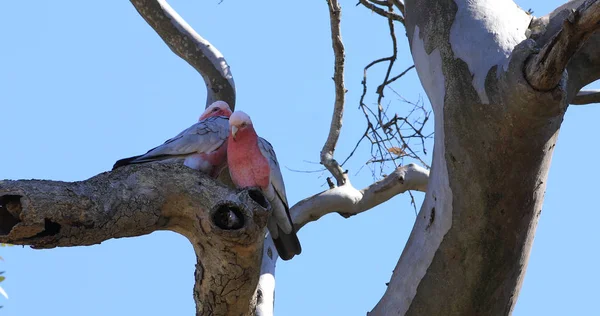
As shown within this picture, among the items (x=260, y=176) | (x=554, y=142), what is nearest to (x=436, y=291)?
(x=554, y=142)

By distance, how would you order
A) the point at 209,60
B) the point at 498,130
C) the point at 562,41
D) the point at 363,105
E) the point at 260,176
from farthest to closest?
the point at 363,105
the point at 209,60
the point at 260,176
the point at 498,130
the point at 562,41

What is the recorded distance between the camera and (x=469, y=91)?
10.1 feet

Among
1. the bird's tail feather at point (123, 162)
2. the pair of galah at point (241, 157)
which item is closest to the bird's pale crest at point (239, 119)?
the pair of galah at point (241, 157)

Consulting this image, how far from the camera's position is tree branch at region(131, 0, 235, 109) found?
16.2ft

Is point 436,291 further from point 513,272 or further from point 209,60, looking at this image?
point 209,60

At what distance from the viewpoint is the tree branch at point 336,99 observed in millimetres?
5137

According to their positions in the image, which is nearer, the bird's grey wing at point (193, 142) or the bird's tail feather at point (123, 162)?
the bird's tail feather at point (123, 162)

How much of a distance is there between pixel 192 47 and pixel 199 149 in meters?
1.57

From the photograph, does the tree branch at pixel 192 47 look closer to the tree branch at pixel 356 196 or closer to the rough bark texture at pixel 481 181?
the tree branch at pixel 356 196

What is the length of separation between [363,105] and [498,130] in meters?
2.56

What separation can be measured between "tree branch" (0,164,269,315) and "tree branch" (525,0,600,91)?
3.47 feet

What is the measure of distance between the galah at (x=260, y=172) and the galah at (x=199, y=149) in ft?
0.29

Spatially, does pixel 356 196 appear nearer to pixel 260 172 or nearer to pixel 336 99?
pixel 336 99

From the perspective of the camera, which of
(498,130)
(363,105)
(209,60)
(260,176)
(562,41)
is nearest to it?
(562,41)
